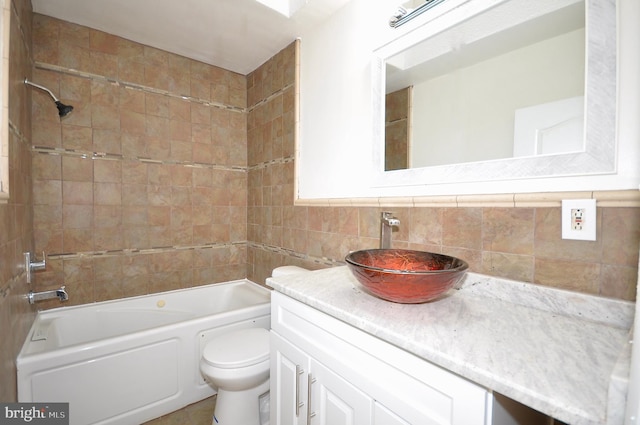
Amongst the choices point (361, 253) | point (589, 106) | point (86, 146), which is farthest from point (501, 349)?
point (86, 146)

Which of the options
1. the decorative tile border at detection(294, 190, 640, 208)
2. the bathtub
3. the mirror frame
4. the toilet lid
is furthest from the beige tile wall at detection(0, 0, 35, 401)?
the mirror frame

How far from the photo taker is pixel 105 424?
57.2 inches

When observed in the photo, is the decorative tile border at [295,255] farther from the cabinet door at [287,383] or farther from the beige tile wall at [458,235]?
the cabinet door at [287,383]

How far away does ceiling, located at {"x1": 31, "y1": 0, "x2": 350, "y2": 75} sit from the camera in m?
1.72

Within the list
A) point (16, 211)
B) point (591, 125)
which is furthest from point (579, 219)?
point (16, 211)

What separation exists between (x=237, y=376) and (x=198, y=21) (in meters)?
2.17

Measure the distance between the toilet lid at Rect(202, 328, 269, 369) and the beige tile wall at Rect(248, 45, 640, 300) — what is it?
0.56 metres

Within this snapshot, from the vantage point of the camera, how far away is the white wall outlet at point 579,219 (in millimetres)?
817

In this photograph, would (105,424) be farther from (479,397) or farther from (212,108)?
(212,108)

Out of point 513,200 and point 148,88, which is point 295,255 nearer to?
point 513,200

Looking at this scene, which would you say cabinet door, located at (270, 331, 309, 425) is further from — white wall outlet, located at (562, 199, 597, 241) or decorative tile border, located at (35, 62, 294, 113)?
decorative tile border, located at (35, 62, 294, 113)

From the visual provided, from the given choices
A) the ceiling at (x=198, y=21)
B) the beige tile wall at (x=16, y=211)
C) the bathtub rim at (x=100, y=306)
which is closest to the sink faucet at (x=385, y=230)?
the bathtub rim at (x=100, y=306)

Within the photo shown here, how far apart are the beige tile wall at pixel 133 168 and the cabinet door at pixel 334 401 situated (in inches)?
70.6

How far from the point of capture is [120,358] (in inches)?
58.9
